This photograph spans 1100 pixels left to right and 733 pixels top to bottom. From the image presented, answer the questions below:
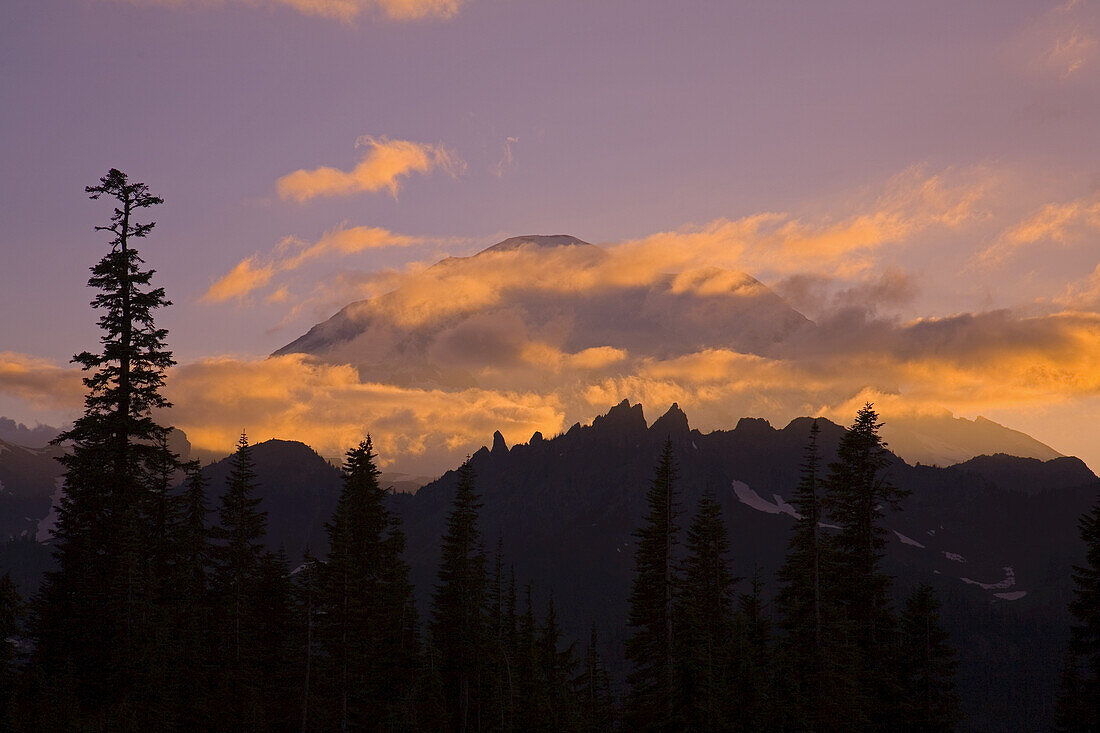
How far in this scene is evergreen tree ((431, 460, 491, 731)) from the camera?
54969 mm

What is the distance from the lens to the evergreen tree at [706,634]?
1436 inches

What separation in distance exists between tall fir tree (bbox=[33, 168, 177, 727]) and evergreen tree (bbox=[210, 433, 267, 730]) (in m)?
5.63

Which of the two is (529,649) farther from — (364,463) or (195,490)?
(195,490)

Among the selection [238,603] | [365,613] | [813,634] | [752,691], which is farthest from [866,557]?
[238,603]

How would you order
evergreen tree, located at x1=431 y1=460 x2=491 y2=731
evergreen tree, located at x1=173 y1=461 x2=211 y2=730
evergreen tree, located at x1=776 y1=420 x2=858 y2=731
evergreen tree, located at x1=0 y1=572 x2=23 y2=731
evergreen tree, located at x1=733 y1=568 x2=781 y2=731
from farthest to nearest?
evergreen tree, located at x1=431 y1=460 x2=491 y2=731 → evergreen tree, located at x1=173 y1=461 x2=211 y2=730 → evergreen tree, located at x1=776 y1=420 x2=858 y2=731 → evergreen tree, located at x1=733 y1=568 x2=781 y2=731 → evergreen tree, located at x1=0 y1=572 x2=23 y2=731

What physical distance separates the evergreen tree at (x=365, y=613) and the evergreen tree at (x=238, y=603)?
149 inches

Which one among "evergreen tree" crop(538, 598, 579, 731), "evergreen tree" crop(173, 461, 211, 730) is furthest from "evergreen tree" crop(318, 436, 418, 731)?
"evergreen tree" crop(538, 598, 579, 731)

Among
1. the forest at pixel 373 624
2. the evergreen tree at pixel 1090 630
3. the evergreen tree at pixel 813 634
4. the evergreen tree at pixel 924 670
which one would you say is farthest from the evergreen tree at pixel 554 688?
the evergreen tree at pixel 1090 630

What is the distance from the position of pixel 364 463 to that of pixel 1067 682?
1732 inches

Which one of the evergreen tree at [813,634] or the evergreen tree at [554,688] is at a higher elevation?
the evergreen tree at [813,634]

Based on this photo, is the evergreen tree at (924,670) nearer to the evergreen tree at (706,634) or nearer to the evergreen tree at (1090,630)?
the evergreen tree at (1090,630)

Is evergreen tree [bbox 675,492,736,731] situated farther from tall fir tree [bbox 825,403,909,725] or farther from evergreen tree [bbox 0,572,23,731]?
evergreen tree [bbox 0,572,23,731]

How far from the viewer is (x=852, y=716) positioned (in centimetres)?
3969

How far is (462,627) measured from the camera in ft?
181
